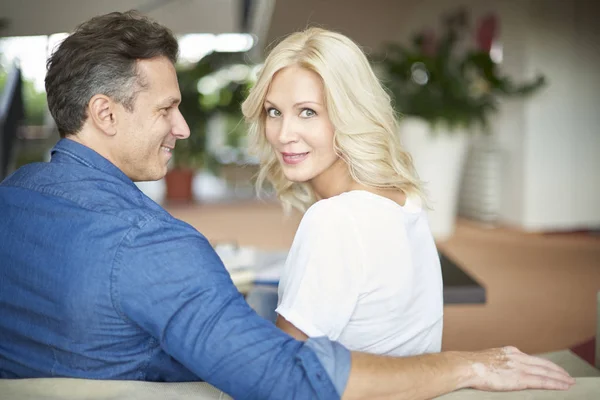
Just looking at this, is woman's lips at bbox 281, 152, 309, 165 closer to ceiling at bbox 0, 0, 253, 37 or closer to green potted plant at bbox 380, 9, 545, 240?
ceiling at bbox 0, 0, 253, 37

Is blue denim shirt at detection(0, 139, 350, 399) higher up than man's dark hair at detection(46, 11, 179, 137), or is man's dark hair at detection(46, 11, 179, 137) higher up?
man's dark hair at detection(46, 11, 179, 137)

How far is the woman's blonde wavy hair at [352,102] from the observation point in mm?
1543

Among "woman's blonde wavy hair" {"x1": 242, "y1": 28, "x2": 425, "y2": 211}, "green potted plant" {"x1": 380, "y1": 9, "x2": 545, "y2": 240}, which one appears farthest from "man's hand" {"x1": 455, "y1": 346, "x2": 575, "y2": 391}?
"green potted plant" {"x1": 380, "y1": 9, "x2": 545, "y2": 240}

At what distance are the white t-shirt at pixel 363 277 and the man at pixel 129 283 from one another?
0.16 meters

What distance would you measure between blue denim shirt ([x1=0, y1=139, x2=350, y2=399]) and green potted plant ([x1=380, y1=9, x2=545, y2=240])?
5881 millimetres

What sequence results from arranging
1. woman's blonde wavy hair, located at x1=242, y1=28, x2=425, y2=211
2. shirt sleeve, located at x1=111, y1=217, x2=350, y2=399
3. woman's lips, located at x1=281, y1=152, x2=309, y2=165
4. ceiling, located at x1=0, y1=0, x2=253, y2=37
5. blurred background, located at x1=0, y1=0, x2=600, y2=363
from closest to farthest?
shirt sleeve, located at x1=111, y1=217, x2=350, y2=399 → woman's blonde wavy hair, located at x1=242, y1=28, x2=425, y2=211 → woman's lips, located at x1=281, y1=152, x2=309, y2=165 → ceiling, located at x1=0, y1=0, x2=253, y2=37 → blurred background, located at x1=0, y1=0, x2=600, y2=363

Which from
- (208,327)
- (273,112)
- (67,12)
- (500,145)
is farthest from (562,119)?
(208,327)

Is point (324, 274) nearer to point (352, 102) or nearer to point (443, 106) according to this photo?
point (352, 102)

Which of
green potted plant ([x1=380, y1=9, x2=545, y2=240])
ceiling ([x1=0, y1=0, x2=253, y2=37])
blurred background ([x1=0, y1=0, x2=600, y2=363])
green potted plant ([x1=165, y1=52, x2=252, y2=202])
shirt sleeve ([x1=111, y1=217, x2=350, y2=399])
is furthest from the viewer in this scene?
green potted plant ([x1=165, y1=52, x2=252, y2=202])

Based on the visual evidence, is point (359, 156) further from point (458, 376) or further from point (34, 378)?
point (34, 378)

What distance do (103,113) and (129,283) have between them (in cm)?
38

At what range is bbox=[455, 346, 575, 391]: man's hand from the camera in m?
1.22

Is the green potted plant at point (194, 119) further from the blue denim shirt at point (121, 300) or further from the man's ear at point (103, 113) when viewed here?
the blue denim shirt at point (121, 300)

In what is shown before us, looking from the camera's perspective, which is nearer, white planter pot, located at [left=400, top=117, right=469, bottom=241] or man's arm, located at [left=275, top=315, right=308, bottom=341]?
man's arm, located at [left=275, top=315, right=308, bottom=341]
